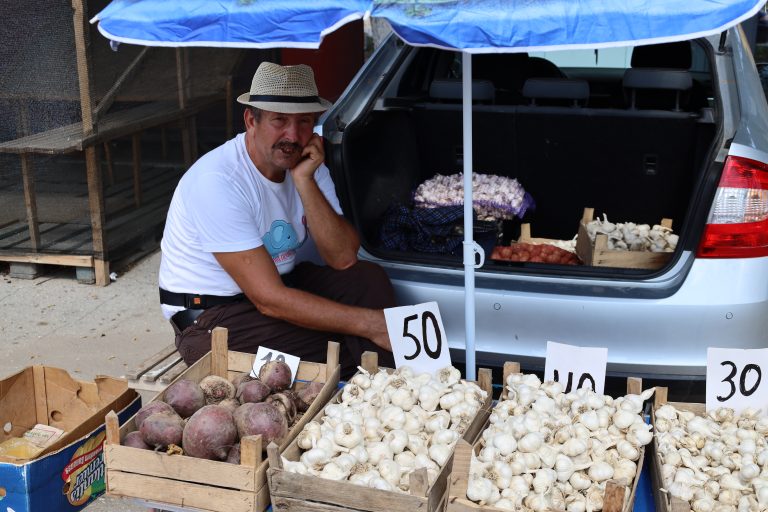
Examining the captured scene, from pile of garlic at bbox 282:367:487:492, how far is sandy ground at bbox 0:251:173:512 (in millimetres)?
1942

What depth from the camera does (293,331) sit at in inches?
132

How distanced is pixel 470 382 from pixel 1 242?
4.06 meters

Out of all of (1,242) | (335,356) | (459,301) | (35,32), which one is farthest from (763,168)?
(1,242)

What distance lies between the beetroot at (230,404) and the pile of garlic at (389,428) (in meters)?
0.27

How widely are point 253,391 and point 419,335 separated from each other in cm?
58

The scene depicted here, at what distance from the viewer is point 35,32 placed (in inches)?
203

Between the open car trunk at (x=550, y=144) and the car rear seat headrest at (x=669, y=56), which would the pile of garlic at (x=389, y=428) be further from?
the car rear seat headrest at (x=669, y=56)

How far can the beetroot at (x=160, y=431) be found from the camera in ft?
8.16

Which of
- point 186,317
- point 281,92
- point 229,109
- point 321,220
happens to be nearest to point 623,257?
point 321,220

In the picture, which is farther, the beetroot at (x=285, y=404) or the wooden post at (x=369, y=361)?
the wooden post at (x=369, y=361)

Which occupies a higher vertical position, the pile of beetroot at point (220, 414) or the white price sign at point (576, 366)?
the white price sign at point (576, 366)

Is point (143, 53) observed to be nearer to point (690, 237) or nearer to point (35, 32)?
point (35, 32)

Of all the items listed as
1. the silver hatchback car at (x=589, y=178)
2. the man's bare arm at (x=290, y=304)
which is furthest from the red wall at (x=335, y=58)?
the man's bare arm at (x=290, y=304)

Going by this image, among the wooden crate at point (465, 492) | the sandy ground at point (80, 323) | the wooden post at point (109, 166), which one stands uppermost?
the wooden post at point (109, 166)
